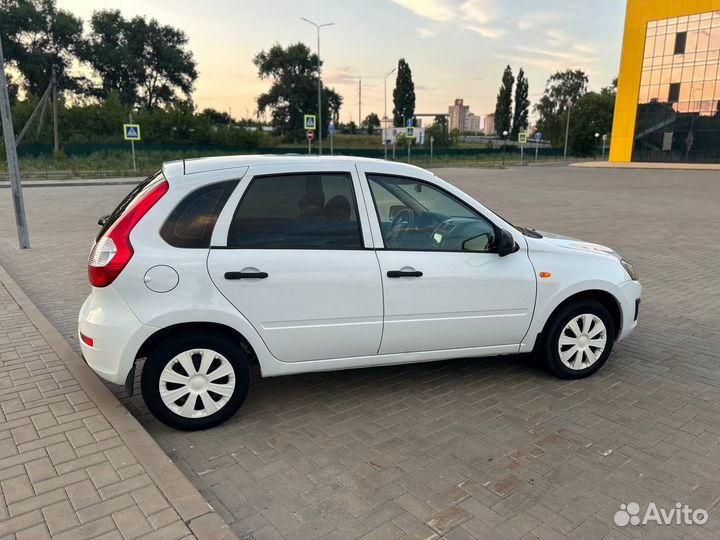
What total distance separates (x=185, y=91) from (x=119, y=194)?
5489 centimetres

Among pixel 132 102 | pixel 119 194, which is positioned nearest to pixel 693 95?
pixel 119 194

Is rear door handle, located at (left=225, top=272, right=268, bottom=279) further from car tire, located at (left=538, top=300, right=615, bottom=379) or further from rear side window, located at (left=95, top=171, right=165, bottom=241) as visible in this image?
car tire, located at (left=538, top=300, right=615, bottom=379)

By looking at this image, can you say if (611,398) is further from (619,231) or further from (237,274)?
(619,231)

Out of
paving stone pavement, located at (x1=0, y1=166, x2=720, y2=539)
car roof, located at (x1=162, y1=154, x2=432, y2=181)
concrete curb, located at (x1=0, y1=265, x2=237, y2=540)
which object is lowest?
paving stone pavement, located at (x1=0, y1=166, x2=720, y2=539)

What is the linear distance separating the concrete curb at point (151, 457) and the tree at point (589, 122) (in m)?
88.2

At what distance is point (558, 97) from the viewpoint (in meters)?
98.6

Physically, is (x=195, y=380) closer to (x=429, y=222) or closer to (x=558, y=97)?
(x=429, y=222)

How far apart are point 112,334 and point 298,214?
1.41 m

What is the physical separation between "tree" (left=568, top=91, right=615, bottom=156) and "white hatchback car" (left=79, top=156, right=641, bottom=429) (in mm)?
86970

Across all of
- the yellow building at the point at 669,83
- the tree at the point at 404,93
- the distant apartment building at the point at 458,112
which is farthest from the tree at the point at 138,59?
the distant apartment building at the point at 458,112

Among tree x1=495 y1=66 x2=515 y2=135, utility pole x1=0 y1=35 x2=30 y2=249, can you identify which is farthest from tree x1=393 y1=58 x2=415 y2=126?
utility pole x1=0 y1=35 x2=30 y2=249

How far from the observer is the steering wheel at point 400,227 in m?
3.82

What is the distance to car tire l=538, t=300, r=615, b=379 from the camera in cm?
430

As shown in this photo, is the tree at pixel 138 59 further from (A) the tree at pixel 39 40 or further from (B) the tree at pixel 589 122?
(B) the tree at pixel 589 122
